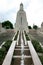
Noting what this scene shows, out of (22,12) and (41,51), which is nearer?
(41,51)

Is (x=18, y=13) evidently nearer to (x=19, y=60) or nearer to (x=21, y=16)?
(x=21, y=16)

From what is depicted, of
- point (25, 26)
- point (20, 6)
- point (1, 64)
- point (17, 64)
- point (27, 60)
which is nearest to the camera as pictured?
point (1, 64)

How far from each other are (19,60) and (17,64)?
30.2 inches

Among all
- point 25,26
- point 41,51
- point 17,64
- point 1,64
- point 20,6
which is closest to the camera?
point 1,64

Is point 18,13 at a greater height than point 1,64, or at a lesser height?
greater

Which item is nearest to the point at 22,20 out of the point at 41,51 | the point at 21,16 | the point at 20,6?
the point at 21,16

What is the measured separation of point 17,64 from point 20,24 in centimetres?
5889

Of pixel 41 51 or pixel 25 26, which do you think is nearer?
pixel 41 51

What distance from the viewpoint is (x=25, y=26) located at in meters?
66.8

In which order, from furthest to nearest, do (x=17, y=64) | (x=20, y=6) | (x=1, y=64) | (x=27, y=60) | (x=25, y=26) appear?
(x=20, y=6) < (x=25, y=26) < (x=27, y=60) < (x=17, y=64) < (x=1, y=64)

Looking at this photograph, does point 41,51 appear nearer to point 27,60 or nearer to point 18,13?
point 27,60

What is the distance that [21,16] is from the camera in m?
68.9

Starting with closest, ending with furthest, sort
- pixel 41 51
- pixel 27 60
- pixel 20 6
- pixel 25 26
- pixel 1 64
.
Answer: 1. pixel 1 64
2. pixel 27 60
3. pixel 41 51
4. pixel 25 26
5. pixel 20 6

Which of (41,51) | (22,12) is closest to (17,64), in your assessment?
(41,51)
